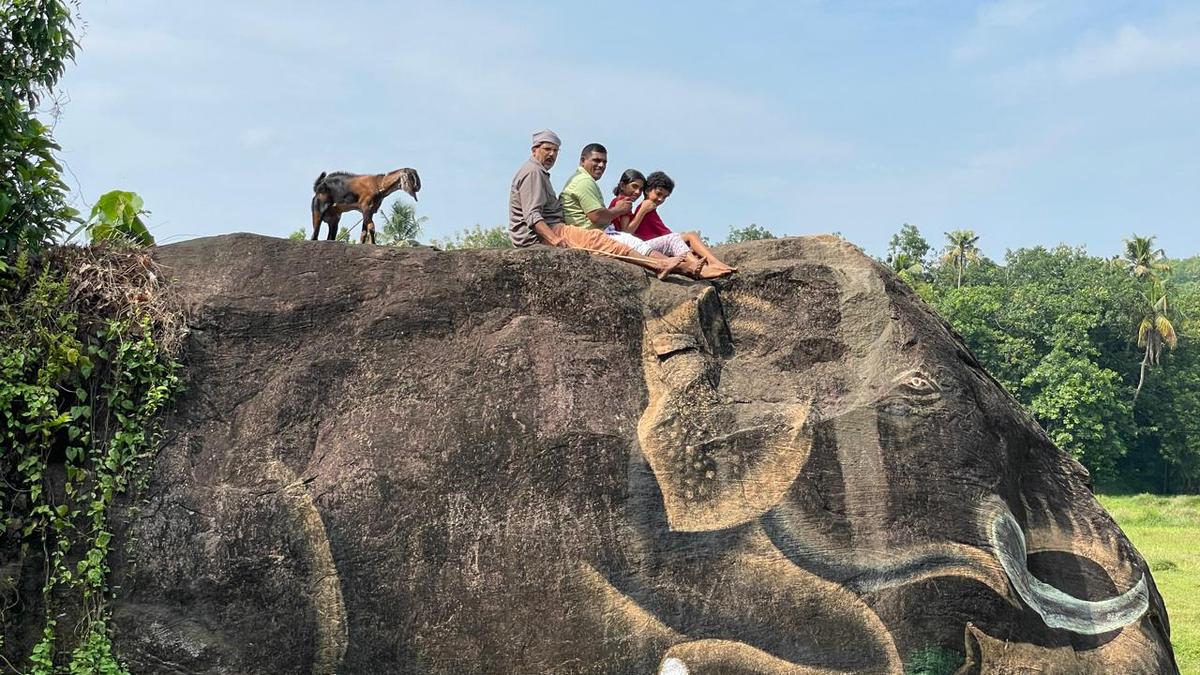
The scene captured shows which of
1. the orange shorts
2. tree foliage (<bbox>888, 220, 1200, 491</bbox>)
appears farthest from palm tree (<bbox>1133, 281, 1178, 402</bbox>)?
the orange shorts

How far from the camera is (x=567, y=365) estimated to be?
6.80 m

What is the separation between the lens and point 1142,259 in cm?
4238

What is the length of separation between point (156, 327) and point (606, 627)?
10.6ft

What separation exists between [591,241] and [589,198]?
1.11ft

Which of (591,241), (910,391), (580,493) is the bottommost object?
(580,493)

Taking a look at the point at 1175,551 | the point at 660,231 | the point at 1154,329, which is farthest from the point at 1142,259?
the point at 660,231

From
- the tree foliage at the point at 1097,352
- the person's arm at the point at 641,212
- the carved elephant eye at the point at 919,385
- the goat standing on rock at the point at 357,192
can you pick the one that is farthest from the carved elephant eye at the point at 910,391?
the tree foliage at the point at 1097,352

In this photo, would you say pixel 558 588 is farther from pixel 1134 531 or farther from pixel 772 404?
pixel 1134 531

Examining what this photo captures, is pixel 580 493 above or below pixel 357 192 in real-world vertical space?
below

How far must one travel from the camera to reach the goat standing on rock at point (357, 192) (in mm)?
8391

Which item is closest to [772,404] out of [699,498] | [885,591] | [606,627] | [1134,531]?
[699,498]

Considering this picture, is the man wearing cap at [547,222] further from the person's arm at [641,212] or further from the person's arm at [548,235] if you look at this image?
the person's arm at [641,212]

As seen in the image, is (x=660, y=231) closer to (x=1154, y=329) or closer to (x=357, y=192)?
(x=357, y=192)

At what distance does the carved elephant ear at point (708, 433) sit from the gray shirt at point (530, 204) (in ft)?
3.36
